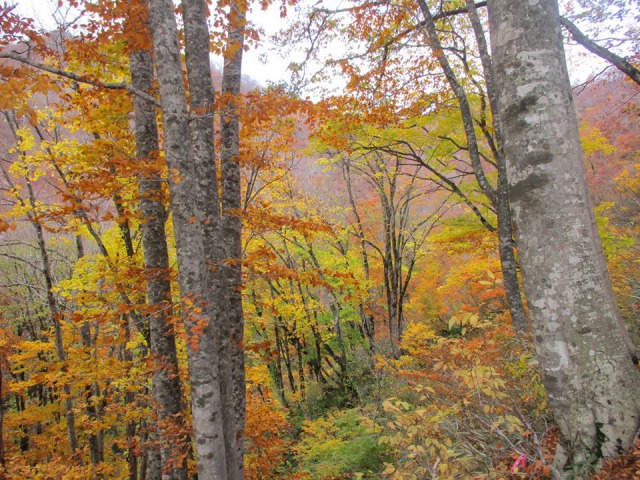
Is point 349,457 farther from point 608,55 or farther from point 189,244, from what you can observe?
point 608,55

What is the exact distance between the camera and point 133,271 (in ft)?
17.7

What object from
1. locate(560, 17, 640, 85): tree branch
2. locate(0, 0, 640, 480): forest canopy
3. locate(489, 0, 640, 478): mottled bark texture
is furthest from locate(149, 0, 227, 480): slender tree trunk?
locate(560, 17, 640, 85): tree branch

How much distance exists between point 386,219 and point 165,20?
32.8ft

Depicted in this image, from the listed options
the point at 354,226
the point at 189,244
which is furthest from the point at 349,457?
the point at 354,226

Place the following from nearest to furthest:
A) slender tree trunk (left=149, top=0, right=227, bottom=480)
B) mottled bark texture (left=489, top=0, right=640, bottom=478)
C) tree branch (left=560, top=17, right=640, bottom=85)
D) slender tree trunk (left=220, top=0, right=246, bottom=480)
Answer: mottled bark texture (left=489, top=0, right=640, bottom=478) < slender tree trunk (left=149, top=0, right=227, bottom=480) < tree branch (left=560, top=17, right=640, bottom=85) < slender tree trunk (left=220, top=0, right=246, bottom=480)

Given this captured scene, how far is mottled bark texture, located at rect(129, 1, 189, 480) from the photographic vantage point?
16.6 feet

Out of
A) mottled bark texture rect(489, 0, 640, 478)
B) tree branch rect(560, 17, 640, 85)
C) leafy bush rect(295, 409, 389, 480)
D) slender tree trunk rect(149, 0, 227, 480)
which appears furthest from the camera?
leafy bush rect(295, 409, 389, 480)

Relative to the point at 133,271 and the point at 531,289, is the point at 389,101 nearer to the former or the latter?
the point at 133,271

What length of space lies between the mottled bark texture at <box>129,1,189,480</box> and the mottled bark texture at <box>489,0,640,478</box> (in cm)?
436

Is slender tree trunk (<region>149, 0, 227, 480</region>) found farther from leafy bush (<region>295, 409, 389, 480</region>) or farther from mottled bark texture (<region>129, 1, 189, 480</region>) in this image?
leafy bush (<region>295, 409, 389, 480</region>)

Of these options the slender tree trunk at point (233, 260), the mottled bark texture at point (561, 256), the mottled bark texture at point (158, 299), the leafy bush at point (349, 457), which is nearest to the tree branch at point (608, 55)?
the mottled bark texture at point (561, 256)

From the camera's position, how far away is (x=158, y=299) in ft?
18.0

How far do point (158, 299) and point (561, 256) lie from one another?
5269 millimetres

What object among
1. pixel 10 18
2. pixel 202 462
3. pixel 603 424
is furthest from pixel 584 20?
pixel 202 462
